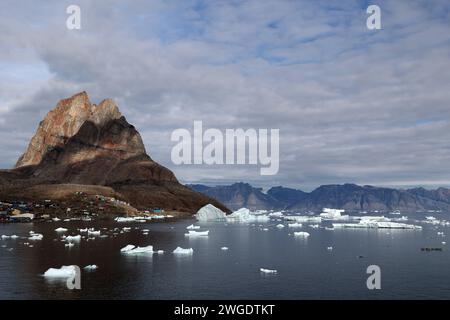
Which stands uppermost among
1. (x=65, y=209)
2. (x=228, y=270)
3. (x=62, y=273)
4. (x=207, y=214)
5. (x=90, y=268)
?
(x=65, y=209)

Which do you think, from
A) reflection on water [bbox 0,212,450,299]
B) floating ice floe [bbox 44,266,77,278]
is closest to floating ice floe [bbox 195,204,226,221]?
reflection on water [bbox 0,212,450,299]

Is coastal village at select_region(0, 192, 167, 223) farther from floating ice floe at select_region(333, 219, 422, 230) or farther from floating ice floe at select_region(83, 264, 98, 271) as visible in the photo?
floating ice floe at select_region(83, 264, 98, 271)

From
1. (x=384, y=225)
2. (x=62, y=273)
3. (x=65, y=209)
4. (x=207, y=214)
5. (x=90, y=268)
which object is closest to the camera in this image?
(x=62, y=273)

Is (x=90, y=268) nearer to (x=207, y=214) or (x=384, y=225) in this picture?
(x=384, y=225)

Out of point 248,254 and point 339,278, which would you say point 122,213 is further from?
point 339,278

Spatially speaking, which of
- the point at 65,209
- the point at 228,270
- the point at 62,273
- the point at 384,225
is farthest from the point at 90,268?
the point at 65,209

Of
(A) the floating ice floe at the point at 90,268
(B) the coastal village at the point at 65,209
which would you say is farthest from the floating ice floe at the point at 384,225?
(B) the coastal village at the point at 65,209

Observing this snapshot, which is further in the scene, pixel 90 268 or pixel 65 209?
pixel 65 209

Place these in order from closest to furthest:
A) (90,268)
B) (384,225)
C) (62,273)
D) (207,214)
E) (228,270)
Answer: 1. (62,273)
2. (90,268)
3. (228,270)
4. (384,225)
5. (207,214)

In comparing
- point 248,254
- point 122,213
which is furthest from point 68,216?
point 248,254

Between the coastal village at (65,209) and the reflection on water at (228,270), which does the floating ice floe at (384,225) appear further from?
the coastal village at (65,209)
